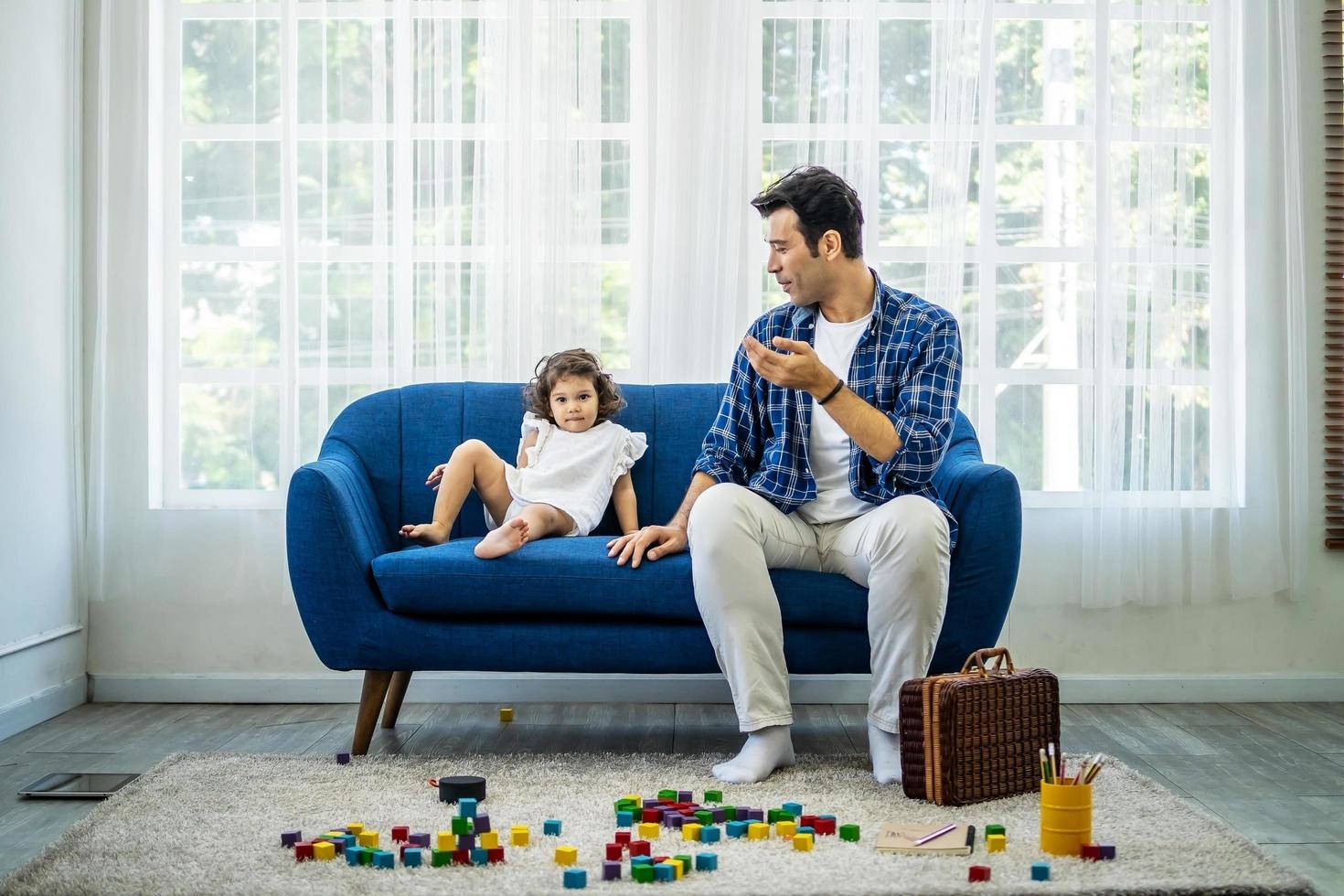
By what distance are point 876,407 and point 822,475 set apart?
0.19 meters

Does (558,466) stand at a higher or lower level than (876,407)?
lower

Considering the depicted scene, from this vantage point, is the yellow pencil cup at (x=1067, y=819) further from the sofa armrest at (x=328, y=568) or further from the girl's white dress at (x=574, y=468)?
the sofa armrest at (x=328, y=568)

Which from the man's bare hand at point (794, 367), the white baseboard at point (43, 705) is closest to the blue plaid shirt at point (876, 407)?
the man's bare hand at point (794, 367)

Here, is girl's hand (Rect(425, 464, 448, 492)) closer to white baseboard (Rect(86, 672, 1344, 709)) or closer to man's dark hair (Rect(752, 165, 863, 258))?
white baseboard (Rect(86, 672, 1344, 709))

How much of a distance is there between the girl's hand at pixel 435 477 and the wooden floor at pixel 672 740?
61 centimetres

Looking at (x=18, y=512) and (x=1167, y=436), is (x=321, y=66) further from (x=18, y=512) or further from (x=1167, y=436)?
(x=1167, y=436)

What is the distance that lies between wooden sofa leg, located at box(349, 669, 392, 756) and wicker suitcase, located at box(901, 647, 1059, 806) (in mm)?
1162

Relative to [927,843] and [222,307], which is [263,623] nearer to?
[222,307]

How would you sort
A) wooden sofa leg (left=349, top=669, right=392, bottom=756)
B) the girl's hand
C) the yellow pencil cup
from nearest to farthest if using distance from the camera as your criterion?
the yellow pencil cup < wooden sofa leg (left=349, top=669, right=392, bottom=756) < the girl's hand

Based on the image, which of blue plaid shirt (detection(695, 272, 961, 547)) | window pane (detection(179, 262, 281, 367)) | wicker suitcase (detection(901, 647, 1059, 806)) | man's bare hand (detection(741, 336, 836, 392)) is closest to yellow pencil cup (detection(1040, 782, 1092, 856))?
wicker suitcase (detection(901, 647, 1059, 806))

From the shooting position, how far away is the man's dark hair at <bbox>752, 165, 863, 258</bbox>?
8.75ft

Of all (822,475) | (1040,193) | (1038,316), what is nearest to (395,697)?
(822,475)

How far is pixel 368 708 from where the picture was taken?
9.14 feet

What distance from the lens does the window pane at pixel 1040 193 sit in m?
3.59
